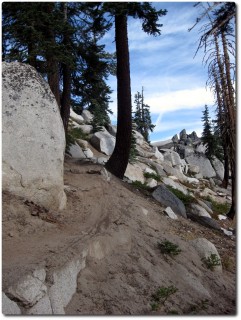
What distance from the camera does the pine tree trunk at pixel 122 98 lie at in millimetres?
11523

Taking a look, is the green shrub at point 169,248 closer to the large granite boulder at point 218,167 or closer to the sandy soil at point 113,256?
the sandy soil at point 113,256

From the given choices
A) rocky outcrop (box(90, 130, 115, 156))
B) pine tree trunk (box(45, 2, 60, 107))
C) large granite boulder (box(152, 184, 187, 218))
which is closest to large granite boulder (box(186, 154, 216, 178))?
rocky outcrop (box(90, 130, 115, 156))

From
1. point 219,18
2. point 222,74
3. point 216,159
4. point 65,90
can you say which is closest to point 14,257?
point 222,74

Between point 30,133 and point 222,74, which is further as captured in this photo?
point 30,133

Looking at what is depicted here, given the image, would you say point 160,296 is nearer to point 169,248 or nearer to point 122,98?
point 169,248

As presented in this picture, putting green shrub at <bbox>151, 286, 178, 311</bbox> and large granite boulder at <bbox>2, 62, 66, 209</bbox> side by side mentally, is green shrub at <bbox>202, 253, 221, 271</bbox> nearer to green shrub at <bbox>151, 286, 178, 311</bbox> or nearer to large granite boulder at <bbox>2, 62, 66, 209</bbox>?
green shrub at <bbox>151, 286, 178, 311</bbox>

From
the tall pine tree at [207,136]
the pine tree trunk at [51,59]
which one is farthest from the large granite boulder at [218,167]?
the pine tree trunk at [51,59]

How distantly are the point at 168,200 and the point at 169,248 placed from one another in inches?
167

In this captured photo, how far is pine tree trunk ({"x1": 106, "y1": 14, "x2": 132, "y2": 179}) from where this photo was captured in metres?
11.5

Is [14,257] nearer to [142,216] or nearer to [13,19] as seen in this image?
[142,216]

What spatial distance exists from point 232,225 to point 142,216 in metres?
8.06

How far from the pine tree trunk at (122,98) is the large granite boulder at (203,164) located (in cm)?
2336

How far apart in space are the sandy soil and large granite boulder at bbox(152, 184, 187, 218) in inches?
90.2

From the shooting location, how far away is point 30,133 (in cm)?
636
